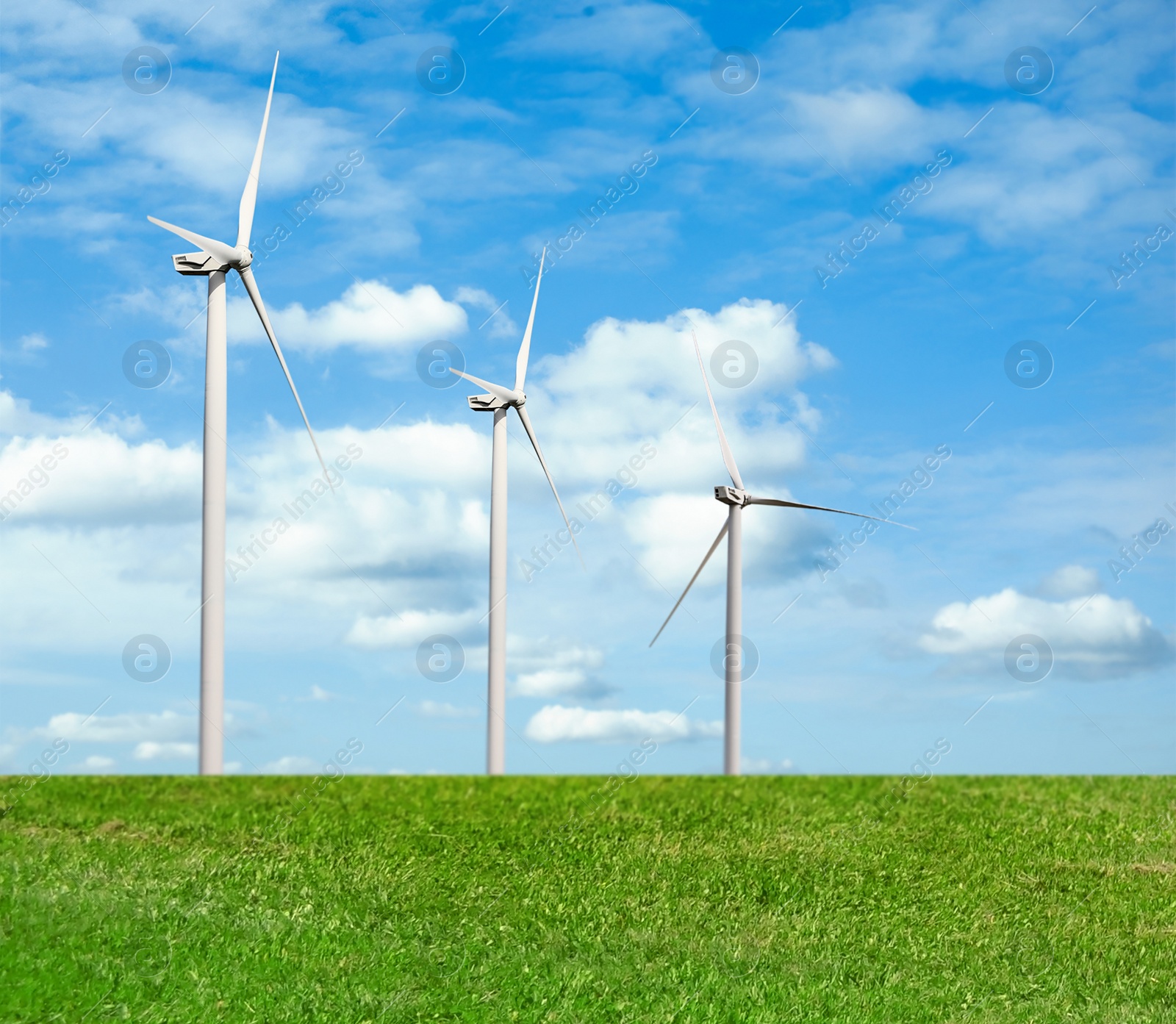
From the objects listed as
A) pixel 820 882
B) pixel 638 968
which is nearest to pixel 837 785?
pixel 820 882

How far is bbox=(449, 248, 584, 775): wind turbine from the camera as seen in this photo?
1033 inches

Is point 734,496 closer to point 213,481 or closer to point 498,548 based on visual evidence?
point 498,548

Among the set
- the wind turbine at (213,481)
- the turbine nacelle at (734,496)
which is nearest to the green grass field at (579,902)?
the wind turbine at (213,481)

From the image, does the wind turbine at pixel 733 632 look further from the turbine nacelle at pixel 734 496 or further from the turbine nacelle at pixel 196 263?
the turbine nacelle at pixel 196 263

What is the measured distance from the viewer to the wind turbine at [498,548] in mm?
26234

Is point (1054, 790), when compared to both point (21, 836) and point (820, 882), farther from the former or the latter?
point (21, 836)

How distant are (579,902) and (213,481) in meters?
11.6

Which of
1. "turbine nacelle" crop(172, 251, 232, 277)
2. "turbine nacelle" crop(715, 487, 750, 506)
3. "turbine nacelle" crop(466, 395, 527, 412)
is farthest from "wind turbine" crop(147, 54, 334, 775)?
"turbine nacelle" crop(715, 487, 750, 506)

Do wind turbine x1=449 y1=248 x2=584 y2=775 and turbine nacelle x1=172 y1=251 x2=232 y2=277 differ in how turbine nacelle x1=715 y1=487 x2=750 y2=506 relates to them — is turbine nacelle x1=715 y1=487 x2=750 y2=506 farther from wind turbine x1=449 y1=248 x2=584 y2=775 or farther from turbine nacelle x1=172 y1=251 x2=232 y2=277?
turbine nacelle x1=172 y1=251 x2=232 y2=277

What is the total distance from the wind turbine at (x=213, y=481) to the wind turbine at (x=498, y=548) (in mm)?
5267

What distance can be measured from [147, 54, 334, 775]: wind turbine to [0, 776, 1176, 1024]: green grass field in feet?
Answer: 4.19

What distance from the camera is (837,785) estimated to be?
23453 millimetres

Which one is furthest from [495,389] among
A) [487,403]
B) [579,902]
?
[579,902]

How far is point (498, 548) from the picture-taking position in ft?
89.8
